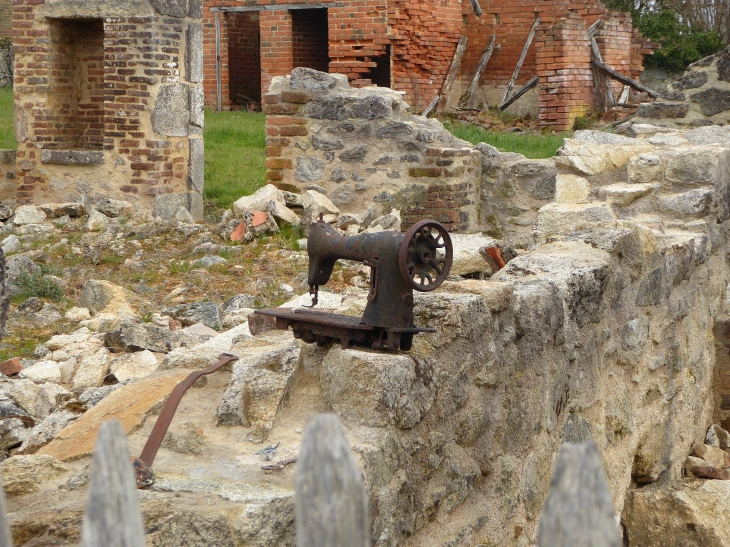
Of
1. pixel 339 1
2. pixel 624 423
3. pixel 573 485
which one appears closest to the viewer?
pixel 573 485

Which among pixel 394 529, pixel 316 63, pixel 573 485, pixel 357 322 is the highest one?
pixel 316 63

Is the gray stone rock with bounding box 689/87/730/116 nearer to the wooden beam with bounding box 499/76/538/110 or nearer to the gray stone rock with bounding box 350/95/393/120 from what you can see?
the gray stone rock with bounding box 350/95/393/120

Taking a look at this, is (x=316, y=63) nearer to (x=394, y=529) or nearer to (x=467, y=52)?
(x=467, y=52)

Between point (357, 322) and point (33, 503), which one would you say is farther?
point (357, 322)

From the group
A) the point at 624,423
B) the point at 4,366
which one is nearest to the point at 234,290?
the point at 4,366

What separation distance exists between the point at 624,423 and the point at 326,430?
2926 mm

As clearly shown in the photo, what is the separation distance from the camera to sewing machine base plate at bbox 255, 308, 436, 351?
2.35 meters

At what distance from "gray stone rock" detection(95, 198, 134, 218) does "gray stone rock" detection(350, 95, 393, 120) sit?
242 centimetres

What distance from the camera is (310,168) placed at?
7984 mm

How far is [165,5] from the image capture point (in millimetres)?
8562

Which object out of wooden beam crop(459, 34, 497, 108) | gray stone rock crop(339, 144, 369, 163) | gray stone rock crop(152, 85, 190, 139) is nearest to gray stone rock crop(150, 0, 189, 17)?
gray stone rock crop(152, 85, 190, 139)

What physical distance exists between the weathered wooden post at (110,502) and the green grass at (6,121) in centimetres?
1045

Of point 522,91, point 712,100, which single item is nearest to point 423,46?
point 522,91

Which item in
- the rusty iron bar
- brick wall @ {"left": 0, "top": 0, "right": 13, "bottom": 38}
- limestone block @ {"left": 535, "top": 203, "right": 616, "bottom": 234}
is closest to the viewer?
the rusty iron bar
